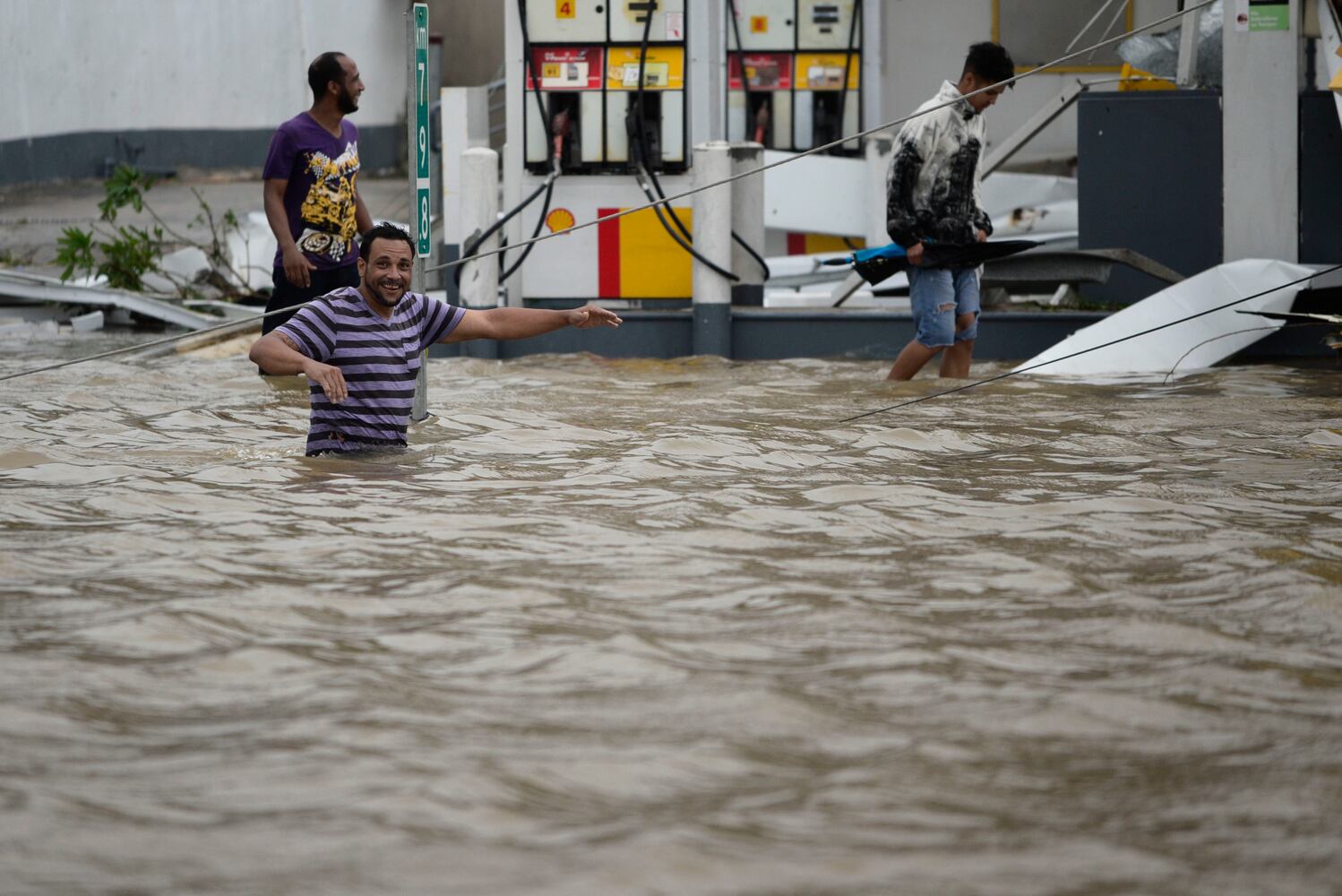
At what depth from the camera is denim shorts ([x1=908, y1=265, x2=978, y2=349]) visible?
26.7ft

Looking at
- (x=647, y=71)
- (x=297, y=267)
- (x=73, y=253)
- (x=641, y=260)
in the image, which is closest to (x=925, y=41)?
(x=647, y=71)

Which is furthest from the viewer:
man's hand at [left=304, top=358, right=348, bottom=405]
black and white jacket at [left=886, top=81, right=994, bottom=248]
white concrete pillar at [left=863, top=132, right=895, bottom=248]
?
white concrete pillar at [left=863, top=132, right=895, bottom=248]

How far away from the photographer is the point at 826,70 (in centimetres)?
1469

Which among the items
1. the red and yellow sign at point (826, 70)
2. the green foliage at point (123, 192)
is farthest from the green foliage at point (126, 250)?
the red and yellow sign at point (826, 70)

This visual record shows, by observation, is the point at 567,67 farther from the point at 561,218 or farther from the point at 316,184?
the point at 316,184

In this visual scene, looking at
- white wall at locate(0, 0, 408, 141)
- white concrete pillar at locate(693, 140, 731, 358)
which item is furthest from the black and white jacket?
white wall at locate(0, 0, 408, 141)

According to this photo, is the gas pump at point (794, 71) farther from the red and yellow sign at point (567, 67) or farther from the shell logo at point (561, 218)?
the shell logo at point (561, 218)

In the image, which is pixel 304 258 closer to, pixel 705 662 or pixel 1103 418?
pixel 1103 418

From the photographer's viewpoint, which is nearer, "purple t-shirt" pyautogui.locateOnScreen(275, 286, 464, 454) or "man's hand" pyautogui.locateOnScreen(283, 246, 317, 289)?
"purple t-shirt" pyautogui.locateOnScreen(275, 286, 464, 454)

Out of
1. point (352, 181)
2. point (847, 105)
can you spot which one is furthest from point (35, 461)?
point (847, 105)

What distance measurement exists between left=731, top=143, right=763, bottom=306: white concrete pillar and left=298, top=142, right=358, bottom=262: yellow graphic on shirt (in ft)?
10.8

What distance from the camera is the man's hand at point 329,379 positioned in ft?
18.1

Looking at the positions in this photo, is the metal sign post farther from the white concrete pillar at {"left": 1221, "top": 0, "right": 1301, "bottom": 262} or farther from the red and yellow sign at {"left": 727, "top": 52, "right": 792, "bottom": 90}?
the red and yellow sign at {"left": 727, "top": 52, "right": 792, "bottom": 90}

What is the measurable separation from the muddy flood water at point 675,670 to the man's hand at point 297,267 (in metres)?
1.27
